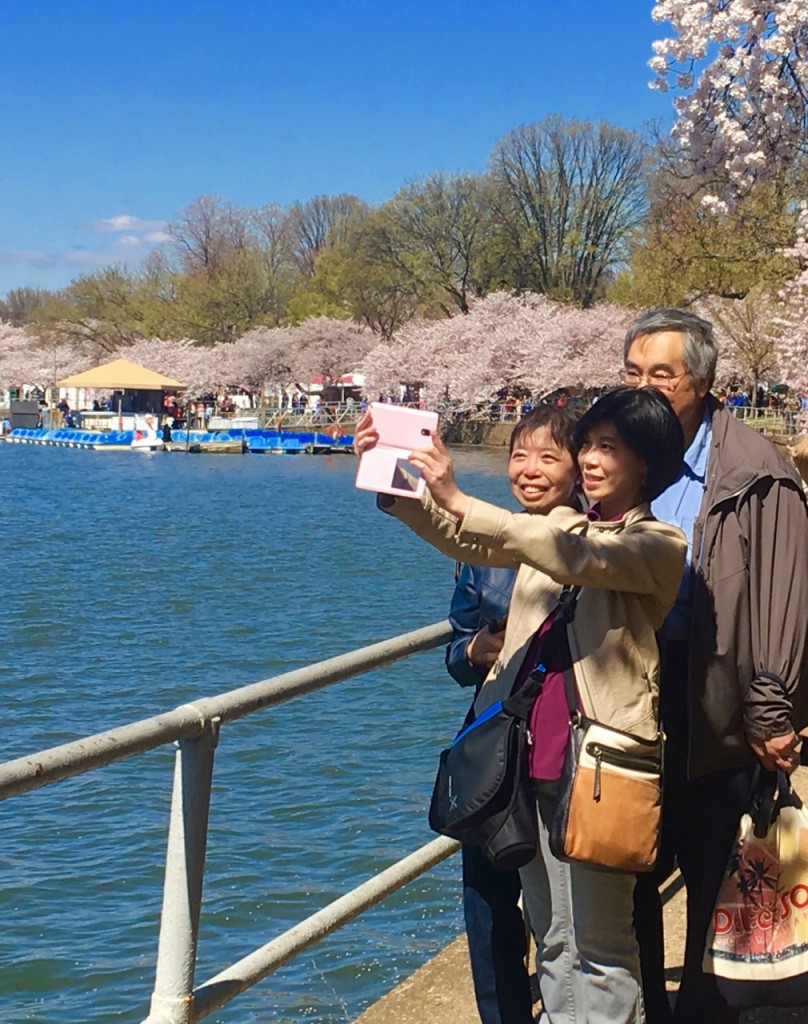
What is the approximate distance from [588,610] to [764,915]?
819 mm

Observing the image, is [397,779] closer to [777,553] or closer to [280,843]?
[280,843]

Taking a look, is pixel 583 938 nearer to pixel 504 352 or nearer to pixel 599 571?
pixel 599 571

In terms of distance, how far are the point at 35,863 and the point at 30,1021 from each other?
209 cm

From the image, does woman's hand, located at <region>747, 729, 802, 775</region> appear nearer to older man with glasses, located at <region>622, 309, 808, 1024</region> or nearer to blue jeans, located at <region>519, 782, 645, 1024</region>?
older man with glasses, located at <region>622, 309, 808, 1024</region>

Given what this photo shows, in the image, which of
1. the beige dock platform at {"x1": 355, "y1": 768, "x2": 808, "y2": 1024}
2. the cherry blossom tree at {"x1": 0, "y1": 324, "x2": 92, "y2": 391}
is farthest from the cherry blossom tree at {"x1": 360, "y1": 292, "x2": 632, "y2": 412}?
the beige dock platform at {"x1": 355, "y1": 768, "x2": 808, "y2": 1024}

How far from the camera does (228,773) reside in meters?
10.8

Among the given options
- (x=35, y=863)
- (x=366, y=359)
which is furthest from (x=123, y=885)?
(x=366, y=359)

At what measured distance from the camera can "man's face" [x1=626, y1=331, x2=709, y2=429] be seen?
318 centimetres

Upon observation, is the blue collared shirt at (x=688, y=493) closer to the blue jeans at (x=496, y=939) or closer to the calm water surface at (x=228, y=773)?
the blue jeans at (x=496, y=939)

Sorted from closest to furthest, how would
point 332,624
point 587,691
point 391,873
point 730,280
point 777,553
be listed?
point 587,691, point 777,553, point 391,873, point 332,624, point 730,280

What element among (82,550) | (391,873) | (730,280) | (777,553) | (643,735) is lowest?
(82,550)

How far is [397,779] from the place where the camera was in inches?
416

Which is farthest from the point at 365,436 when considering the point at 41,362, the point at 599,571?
the point at 41,362

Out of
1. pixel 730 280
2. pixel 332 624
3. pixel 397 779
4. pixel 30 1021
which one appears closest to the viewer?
pixel 30 1021
